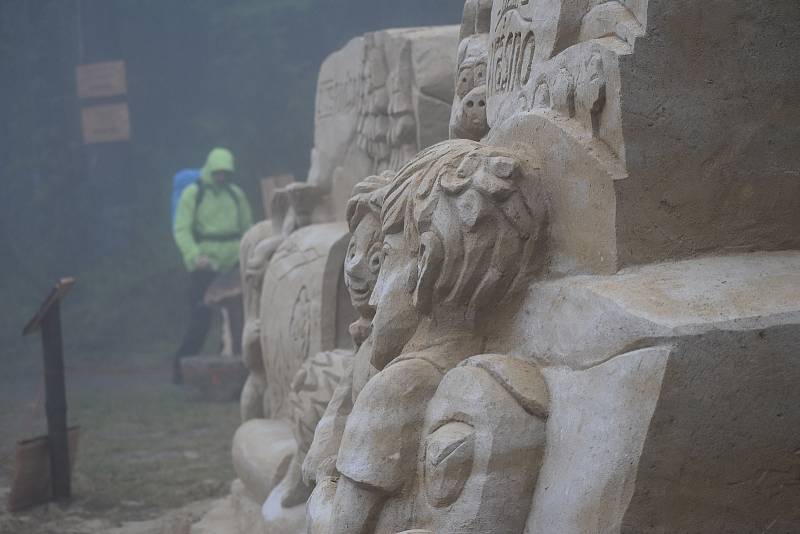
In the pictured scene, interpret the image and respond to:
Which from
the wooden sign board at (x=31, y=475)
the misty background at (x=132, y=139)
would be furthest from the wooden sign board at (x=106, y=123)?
the wooden sign board at (x=31, y=475)

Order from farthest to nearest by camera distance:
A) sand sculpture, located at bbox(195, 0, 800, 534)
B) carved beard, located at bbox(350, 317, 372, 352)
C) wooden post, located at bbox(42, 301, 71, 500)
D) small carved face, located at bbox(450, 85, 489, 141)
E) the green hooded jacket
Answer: the green hooded jacket → wooden post, located at bbox(42, 301, 71, 500) → small carved face, located at bbox(450, 85, 489, 141) → carved beard, located at bbox(350, 317, 372, 352) → sand sculpture, located at bbox(195, 0, 800, 534)

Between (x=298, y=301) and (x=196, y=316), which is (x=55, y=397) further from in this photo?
(x=196, y=316)

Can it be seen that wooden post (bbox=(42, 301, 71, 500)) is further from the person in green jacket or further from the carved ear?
the carved ear

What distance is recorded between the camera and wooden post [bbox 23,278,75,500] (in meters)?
5.95

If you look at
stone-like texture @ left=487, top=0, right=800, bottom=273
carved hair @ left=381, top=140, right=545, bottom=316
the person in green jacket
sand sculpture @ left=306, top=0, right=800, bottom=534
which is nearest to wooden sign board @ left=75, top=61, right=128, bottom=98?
the person in green jacket

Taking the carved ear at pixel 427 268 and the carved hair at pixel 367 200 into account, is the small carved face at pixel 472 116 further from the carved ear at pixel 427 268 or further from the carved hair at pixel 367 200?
the carved ear at pixel 427 268

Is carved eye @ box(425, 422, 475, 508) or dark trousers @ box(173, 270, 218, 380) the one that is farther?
dark trousers @ box(173, 270, 218, 380)

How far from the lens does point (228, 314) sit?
1011 centimetres

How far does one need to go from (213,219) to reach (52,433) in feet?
13.0

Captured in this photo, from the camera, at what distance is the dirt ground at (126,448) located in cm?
587

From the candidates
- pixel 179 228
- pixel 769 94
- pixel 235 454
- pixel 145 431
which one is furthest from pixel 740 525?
pixel 179 228

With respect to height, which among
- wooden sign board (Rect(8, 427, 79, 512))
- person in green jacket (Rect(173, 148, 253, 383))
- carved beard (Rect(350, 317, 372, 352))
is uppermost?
carved beard (Rect(350, 317, 372, 352))

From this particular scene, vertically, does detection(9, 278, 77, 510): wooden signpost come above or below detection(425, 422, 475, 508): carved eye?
below

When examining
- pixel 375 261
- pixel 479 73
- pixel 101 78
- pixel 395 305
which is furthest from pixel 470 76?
pixel 101 78
